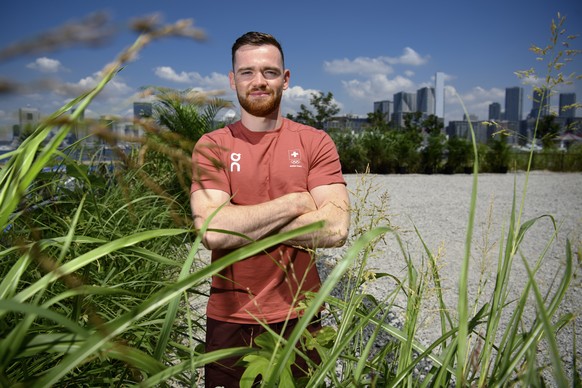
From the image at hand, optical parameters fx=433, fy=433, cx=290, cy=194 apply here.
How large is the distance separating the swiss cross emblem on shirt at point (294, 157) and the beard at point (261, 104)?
22 centimetres

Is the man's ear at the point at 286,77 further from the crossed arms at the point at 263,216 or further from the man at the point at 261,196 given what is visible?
the crossed arms at the point at 263,216

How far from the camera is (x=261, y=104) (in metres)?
1.95

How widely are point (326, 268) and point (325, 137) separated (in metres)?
2.67

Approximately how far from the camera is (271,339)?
2.85ft

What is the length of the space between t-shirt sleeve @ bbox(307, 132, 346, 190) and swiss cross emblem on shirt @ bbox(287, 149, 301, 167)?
3.3 inches

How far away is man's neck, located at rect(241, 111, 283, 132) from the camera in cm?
201

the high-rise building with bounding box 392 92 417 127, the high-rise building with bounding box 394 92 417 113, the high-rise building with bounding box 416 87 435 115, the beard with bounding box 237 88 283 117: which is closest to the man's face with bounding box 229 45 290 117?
the beard with bounding box 237 88 283 117

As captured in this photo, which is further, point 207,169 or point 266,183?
point 266,183

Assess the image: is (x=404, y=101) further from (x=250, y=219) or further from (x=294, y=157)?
(x=250, y=219)

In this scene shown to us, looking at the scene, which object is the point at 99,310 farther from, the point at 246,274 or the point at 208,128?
the point at 208,128

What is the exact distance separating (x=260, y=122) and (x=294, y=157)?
0.24 meters

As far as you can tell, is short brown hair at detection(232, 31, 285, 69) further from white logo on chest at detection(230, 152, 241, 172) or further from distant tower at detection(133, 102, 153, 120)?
distant tower at detection(133, 102, 153, 120)

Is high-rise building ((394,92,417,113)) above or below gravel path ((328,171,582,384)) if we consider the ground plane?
above

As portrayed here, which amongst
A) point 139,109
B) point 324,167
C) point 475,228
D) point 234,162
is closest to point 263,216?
point 234,162
